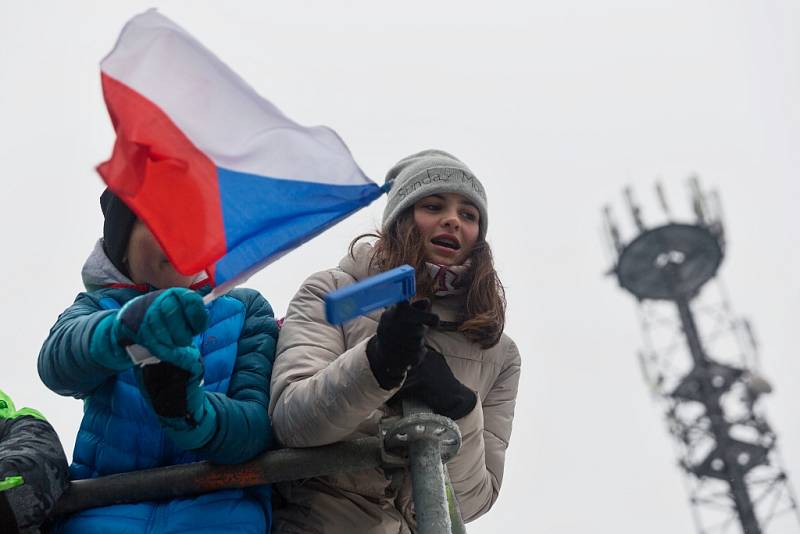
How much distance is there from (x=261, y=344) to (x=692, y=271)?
1962cm

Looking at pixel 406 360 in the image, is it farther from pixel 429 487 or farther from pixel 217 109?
pixel 217 109

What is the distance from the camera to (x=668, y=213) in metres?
21.3

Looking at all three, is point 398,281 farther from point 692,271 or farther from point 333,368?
point 692,271

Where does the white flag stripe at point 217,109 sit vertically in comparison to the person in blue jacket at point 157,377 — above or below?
above

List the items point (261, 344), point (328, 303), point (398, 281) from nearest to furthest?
point (328, 303) < point (398, 281) < point (261, 344)

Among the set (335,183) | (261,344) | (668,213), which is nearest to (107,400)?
(261,344)

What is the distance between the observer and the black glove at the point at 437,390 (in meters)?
3.23

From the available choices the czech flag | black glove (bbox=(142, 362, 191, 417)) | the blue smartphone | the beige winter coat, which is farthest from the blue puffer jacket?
the blue smartphone

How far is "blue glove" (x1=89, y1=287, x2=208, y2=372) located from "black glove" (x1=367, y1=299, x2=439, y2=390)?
51 cm

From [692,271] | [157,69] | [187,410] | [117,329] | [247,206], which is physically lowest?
[187,410]

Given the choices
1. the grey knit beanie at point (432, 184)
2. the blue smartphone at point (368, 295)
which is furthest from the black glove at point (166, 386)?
the grey knit beanie at point (432, 184)

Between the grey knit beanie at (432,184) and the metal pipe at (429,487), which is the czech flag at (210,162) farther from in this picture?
the metal pipe at (429,487)

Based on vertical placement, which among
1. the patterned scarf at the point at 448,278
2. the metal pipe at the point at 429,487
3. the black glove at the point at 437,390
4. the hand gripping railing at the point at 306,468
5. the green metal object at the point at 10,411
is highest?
the patterned scarf at the point at 448,278

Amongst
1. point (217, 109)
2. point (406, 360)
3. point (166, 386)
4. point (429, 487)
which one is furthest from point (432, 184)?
point (166, 386)
